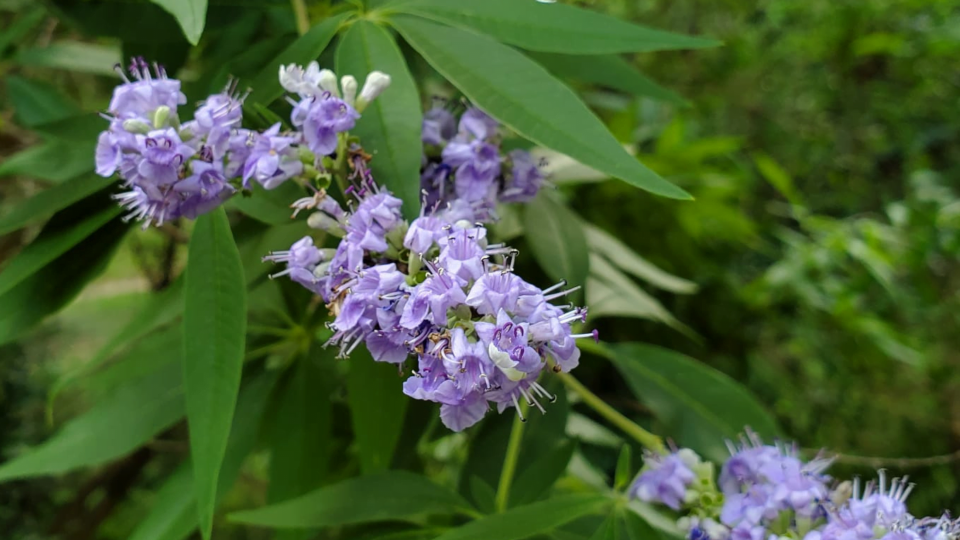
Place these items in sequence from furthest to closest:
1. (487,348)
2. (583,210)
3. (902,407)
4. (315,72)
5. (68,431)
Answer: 1. (902,407)
2. (583,210)
3. (68,431)
4. (315,72)
5. (487,348)

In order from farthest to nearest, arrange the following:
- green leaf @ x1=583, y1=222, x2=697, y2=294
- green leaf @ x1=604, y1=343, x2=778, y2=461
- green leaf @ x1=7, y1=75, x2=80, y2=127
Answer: green leaf @ x1=583, y1=222, x2=697, y2=294, green leaf @ x1=7, y1=75, x2=80, y2=127, green leaf @ x1=604, y1=343, x2=778, y2=461

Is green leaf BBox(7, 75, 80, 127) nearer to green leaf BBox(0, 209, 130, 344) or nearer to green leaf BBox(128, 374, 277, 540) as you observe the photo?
green leaf BBox(0, 209, 130, 344)

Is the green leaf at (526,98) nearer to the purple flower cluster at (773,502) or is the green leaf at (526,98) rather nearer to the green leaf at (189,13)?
the green leaf at (189,13)

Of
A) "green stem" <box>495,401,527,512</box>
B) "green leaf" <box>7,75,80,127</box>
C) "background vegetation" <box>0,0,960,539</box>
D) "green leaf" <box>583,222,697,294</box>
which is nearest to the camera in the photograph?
"green stem" <box>495,401,527,512</box>

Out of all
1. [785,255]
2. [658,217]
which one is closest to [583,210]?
[658,217]

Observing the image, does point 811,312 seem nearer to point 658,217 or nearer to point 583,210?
point 658,217

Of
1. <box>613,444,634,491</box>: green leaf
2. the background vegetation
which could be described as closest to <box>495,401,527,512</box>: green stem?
<box>613,444,634,491</box>: green leaf

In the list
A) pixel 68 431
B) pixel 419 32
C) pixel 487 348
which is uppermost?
pixel 419 32
